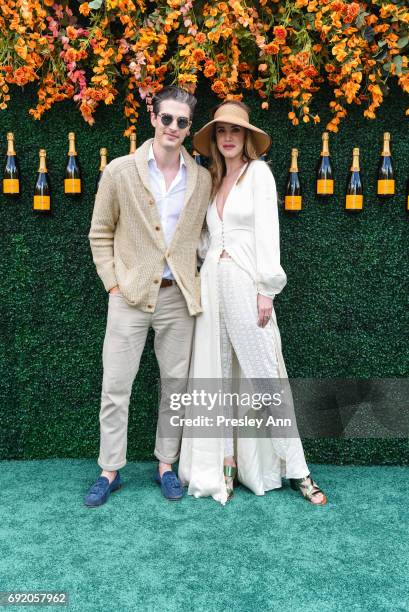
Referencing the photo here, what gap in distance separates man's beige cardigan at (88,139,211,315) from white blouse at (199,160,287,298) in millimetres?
133

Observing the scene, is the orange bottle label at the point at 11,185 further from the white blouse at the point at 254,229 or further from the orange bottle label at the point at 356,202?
the orange bottle label at the point at 356,202

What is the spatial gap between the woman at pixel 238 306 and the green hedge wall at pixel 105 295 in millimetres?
483

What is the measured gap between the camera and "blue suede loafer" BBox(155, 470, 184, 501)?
2764 mm

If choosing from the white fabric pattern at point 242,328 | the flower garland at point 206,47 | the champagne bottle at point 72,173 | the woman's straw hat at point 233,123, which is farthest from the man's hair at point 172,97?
the champagne bottle at point 72,173

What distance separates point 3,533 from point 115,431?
2.09 feet

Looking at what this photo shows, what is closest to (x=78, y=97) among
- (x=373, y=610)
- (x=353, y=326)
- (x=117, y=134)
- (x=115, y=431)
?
(x=117, y=134)

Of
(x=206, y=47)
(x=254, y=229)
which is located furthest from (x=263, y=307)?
(x=206, y=47)

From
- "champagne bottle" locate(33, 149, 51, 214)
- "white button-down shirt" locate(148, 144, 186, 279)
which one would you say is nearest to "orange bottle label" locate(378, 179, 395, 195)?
"white button-down shirt" locate(148, 144, 186, 279)

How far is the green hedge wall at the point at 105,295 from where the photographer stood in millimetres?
3170

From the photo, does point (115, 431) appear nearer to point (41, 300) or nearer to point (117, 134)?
point (41, 300)

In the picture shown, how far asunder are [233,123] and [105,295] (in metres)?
1.19

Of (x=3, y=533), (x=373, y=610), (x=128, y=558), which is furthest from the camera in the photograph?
(x=3, y=533)

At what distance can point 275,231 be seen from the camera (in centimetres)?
260

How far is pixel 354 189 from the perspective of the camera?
3158mm
